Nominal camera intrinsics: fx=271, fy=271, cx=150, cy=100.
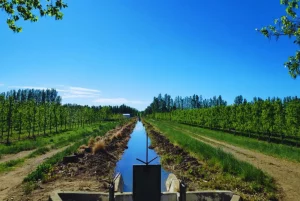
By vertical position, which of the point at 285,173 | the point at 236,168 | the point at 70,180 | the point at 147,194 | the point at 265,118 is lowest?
the point at 70,180

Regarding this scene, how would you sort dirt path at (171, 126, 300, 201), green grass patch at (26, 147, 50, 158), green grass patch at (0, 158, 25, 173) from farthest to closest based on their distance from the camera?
green grass patch at (26, 147, 50, 158)
green grass patch at (0, 158, 25, 173)
dirt path at (171, 126, 300, 201)

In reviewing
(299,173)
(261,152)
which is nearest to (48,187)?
(299,173)

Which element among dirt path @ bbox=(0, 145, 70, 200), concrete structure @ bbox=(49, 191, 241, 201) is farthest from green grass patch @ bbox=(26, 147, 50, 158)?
concrete structure @ bbox=(49, 191, 241, 201)

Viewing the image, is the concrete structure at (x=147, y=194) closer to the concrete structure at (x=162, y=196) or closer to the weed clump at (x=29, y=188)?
the concrete structure at (x=162, y=196)

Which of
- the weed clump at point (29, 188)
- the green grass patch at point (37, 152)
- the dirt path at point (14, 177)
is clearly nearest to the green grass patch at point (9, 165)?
the dirt path at point (14, 177)

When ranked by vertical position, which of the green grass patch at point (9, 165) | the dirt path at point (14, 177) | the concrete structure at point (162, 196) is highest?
the concrete structure at point (162, 196)

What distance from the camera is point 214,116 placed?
5550 cm

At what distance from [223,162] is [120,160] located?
439 inches

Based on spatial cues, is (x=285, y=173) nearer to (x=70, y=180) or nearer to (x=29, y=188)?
(x=70, y=180)

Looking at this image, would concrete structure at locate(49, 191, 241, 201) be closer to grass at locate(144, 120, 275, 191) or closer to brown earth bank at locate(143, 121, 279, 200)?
brown earth bank at locate(143, 121, 279, 200)

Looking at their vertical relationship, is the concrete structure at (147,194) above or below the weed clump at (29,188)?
above

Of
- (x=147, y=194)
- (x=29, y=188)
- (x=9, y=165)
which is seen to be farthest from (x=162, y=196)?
(x=9, y=165)

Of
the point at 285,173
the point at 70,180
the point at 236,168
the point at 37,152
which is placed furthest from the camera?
the point at 37,152

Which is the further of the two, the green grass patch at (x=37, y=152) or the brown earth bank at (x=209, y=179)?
the green grass patch at (x=37, y=152)
